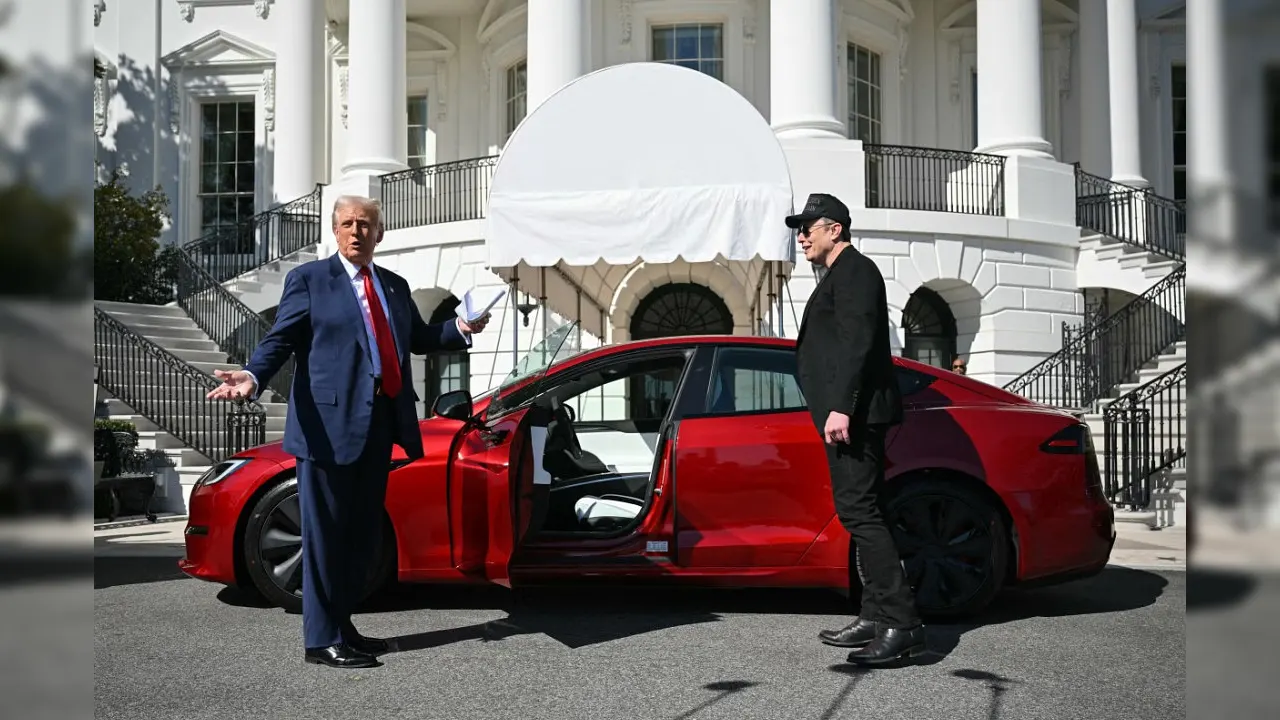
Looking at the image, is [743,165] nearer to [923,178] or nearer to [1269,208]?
[923,178]

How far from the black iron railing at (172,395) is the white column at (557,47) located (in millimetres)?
6906

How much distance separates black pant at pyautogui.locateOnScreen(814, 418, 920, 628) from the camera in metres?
5.00

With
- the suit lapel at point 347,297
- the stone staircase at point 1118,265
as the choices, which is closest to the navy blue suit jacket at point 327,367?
the suit lapel at point 347,297

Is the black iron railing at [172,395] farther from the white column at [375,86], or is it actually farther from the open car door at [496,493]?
→ the open car door at [496,493]

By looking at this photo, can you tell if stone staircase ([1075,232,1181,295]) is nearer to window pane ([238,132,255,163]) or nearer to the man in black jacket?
the man in black jacket

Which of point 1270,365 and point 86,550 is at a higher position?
point 1270,365

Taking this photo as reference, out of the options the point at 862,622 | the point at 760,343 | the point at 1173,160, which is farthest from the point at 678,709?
the point at 1173,160

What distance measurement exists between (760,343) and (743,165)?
622cm

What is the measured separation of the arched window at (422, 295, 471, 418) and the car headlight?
15318 millimetres

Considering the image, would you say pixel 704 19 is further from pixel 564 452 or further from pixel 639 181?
pixel 564 452

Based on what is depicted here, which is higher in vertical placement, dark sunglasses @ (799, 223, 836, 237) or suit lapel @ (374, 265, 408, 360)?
dark sunglasses @ (799, 223, 836, 237)

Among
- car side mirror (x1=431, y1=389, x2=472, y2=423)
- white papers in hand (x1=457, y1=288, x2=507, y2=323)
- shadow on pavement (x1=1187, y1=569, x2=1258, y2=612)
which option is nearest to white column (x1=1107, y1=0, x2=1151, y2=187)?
car side mirror (x1=431, y1=389, x2=472, y2=423)

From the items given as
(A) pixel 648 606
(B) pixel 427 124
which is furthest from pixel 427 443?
(B) pixel 427 124

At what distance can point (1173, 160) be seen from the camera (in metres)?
24.5
